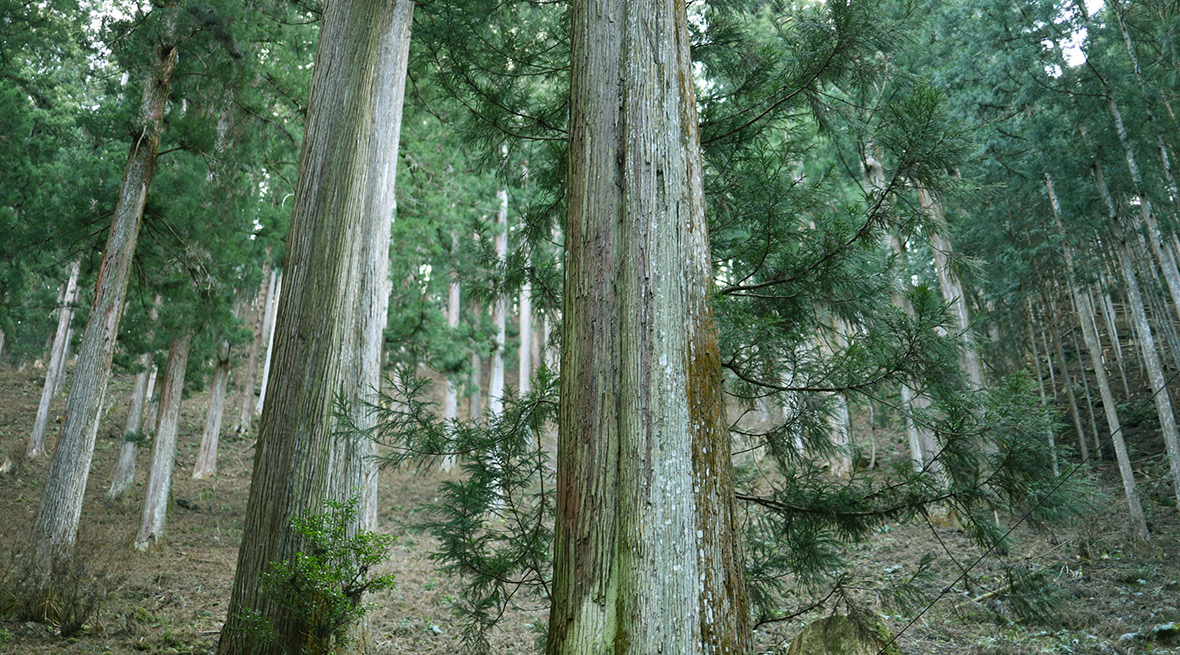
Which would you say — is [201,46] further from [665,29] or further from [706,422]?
[706,422]

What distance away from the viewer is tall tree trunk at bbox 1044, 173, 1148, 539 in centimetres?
980

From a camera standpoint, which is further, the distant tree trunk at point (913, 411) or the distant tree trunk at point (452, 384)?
the distant tree trunk at point (452, 384)

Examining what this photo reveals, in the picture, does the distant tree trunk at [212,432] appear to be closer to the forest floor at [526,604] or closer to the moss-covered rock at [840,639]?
the forest floor at [526,604]

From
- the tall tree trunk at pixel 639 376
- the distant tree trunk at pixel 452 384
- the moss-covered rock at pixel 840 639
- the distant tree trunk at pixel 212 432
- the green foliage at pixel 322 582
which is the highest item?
the distant tree trunk at pixel 452 384

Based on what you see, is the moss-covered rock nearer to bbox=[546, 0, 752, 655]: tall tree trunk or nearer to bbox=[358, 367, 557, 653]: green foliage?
bbox=[358, 367, 557, 653]: green foliage

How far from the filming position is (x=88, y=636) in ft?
19.0

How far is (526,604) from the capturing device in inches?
364

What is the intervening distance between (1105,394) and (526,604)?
10341 millimetres

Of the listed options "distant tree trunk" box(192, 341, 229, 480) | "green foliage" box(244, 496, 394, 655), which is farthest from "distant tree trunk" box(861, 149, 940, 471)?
"distant tree trunk" box(192, 341, 229, 480)

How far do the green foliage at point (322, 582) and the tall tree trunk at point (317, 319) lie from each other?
59mm

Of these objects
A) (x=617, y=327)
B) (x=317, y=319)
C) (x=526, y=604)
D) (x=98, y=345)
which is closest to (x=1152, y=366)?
(x=526, y=604)

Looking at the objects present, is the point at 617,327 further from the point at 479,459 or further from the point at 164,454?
the point at 164,454

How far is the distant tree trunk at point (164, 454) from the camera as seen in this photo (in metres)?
9.95

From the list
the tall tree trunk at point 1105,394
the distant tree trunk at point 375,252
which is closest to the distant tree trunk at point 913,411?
the tall tree trunk at point 1105,394
